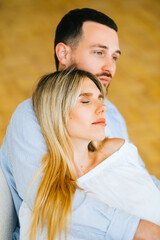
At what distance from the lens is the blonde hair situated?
108cm

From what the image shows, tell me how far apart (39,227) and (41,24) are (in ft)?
11.9

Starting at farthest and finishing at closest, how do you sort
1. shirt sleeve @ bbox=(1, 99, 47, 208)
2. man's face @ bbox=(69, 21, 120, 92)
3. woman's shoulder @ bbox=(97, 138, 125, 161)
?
man's face @ bbox=(69, 21, 120, 92) → woman's shoulder @ bbox=(97, 138, 125, 161) → shirt sleeve @ bbox=(1, 99, 47, 208)

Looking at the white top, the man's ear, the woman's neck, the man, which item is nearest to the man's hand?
the man

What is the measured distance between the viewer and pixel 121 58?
147 inches

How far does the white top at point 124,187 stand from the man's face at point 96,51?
43cm

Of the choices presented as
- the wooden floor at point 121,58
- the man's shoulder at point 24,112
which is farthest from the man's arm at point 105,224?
the wooden floor at point 121,58

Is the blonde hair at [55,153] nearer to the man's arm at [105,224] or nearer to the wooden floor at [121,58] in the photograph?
the man's arm at [105,224]

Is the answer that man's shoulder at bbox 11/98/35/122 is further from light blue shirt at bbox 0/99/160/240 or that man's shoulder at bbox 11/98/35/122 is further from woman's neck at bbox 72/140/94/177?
woman's neck at bbox 72/140/94/177

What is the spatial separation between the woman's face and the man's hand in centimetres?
37

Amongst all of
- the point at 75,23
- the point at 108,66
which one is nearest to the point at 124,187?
the point at 108,66

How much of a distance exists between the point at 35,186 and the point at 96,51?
2.43ft

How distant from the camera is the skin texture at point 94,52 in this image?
153 centimetres

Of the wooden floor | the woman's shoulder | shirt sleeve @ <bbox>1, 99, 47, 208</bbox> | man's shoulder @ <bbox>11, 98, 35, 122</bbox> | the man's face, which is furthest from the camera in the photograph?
the wooden floor

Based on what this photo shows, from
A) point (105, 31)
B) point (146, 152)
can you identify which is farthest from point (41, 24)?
point (105, 31)
